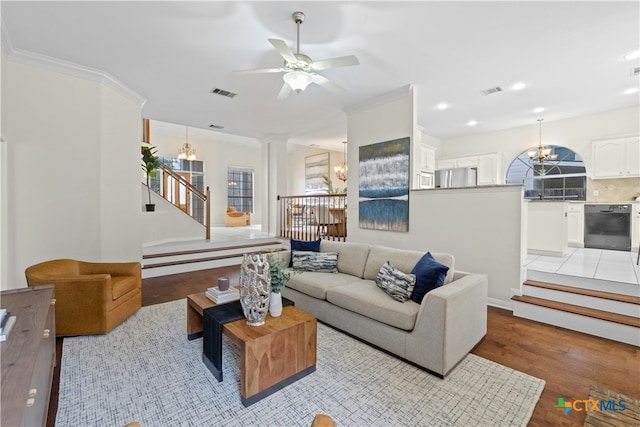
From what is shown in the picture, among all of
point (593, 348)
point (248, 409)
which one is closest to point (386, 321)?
point (248, 409)

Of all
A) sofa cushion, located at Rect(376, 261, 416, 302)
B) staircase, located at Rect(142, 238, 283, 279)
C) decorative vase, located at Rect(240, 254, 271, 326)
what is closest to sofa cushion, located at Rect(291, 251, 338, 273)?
sofa cushion, located at Rect(376, 261, 416, 302)

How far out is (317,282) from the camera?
124 inches

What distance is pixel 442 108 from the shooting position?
5410 millimetres

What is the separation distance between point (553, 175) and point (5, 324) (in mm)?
8736

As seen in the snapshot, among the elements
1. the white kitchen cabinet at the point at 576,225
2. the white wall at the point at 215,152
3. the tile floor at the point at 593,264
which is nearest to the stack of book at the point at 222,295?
the tile floor at the point at 593,264

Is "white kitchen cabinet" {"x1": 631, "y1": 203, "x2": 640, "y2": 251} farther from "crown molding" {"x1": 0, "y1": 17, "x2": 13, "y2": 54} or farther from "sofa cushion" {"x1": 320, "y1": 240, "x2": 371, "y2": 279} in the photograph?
"crown molding" {"x1": 0, "y1": 17, "x2": 13, "y2": 54}

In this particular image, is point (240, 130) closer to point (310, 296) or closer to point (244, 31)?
point (244, 31)

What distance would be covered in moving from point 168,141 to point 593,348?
10.9 meters

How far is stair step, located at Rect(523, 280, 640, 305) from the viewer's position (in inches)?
119

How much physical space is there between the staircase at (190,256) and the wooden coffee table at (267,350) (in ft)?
11.5

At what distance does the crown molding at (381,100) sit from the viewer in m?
4.40

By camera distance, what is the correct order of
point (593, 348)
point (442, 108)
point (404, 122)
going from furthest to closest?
point (442, 108), point (404, 122), point (593, 348)

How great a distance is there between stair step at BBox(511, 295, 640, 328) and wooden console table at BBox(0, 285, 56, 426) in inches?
164

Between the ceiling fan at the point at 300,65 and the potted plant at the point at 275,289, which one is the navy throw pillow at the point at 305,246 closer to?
the potted plant at the point at 275,289
